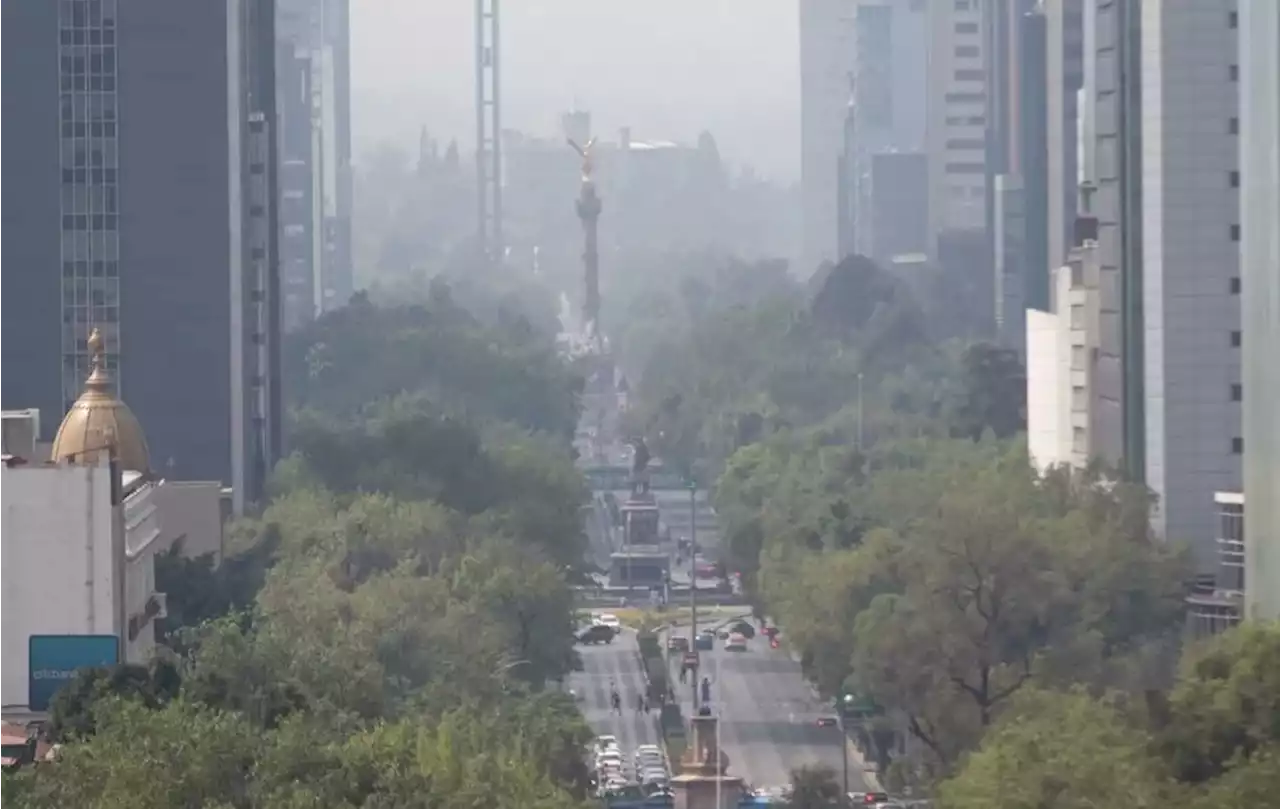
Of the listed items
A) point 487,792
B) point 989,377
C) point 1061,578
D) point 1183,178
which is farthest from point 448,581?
point 989,377

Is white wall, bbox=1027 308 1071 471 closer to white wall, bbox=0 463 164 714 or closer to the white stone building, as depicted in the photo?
the white stone building

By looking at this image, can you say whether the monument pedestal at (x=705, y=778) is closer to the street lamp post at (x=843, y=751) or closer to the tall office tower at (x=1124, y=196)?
the street lamp post at (x=843, y=751)

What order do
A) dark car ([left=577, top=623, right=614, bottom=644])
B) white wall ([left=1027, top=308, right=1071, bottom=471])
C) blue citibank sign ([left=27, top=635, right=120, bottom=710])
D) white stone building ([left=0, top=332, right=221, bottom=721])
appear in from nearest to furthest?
1. blue citibank sign ([left=27, top=635, right=120, bottom=710])
2. white stone building ([left=0, top=332, right=221, bottom=721])
3. white wall ([left=1027, top=308, right=1071, bottom=471])
4. dark car ([left=577, top=623, right=614, bottom=644])

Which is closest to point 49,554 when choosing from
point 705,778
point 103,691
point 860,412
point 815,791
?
point 103,691

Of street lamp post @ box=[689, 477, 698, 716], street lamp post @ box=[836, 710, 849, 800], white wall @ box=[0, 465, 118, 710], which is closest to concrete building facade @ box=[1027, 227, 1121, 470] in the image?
street lamp post @ box=[836, 710, 849, 800]

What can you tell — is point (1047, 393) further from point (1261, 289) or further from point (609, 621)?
point (1261, 289)

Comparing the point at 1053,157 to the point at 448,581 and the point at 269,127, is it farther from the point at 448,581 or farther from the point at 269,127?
the point at 448,581

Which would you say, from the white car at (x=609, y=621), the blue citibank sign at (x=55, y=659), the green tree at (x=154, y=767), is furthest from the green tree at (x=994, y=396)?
the green tree at (x=154, y=767)
